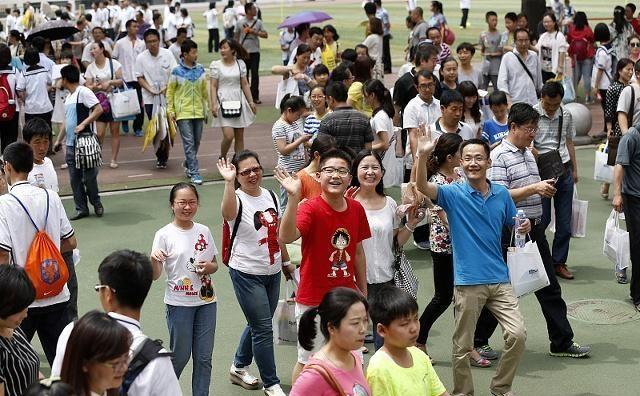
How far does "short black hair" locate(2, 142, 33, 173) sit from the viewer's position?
7527 millimetres

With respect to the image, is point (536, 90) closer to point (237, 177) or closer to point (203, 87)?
point (203, 87)

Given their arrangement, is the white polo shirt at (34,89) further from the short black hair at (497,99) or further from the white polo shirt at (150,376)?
the white polo shirt at (150,376)

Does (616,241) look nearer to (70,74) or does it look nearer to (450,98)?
Result: (450,98)

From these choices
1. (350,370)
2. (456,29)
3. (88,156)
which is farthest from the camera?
(456,29)

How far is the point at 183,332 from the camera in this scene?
7.61 metres

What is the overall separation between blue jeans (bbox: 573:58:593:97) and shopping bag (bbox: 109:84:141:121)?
947 cm

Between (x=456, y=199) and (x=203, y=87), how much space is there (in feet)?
26.6

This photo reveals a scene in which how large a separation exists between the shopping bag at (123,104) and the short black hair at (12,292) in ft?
37.3

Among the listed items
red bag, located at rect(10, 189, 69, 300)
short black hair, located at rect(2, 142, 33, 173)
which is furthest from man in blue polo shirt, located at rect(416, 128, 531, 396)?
short black hair, located at rect(2, 142, 33, 173)

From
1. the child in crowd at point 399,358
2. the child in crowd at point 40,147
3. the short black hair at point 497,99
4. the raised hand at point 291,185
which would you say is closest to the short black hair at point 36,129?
the child in crowd at point 40,147

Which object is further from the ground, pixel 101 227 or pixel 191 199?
pixel 191 199

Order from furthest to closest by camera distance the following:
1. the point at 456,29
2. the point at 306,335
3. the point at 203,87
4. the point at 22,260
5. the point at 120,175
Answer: the point at 456,29, the point at 120,175, the point at 203,87, the point at 22,260, the point at 306,335

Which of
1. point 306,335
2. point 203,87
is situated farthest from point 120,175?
point 306,335

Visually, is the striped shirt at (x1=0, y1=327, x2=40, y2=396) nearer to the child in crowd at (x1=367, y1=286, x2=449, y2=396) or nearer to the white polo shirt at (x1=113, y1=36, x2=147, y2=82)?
the child in crowd at (x1=367, y1=286, x2=449, y2=396)
